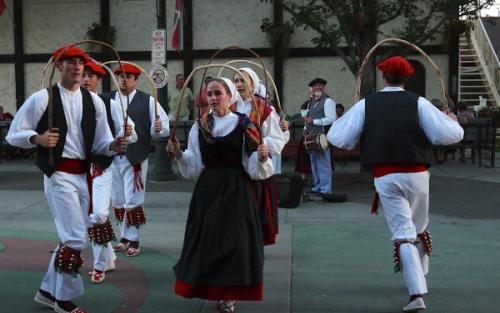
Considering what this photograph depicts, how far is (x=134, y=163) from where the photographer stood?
21.7ft

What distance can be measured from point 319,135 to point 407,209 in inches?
188

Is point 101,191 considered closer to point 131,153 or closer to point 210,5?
point 131,153

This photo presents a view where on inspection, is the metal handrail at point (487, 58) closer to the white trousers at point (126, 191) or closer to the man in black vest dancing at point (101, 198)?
the white trousers at point (126, 191)

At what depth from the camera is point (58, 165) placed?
477cm

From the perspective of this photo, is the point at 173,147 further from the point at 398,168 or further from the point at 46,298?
the point at 398,168

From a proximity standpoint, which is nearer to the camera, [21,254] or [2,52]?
[21,254]

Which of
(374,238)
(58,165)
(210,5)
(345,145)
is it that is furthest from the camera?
(210,5)

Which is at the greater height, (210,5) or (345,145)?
(210,5)

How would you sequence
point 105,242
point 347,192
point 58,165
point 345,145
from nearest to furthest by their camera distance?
point 58,165 → point 345,145 → point 105,242 → point 347,192

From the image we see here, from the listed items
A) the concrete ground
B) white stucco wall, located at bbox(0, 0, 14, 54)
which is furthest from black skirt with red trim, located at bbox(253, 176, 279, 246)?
white stucco wall, located at bbox(0, 0, 14, 54)

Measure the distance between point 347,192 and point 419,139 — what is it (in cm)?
592

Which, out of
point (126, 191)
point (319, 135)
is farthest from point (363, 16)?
point (126, 191)

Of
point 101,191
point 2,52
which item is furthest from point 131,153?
point 2,52

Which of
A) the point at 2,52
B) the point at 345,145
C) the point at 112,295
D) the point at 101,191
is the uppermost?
the point at 2,52
